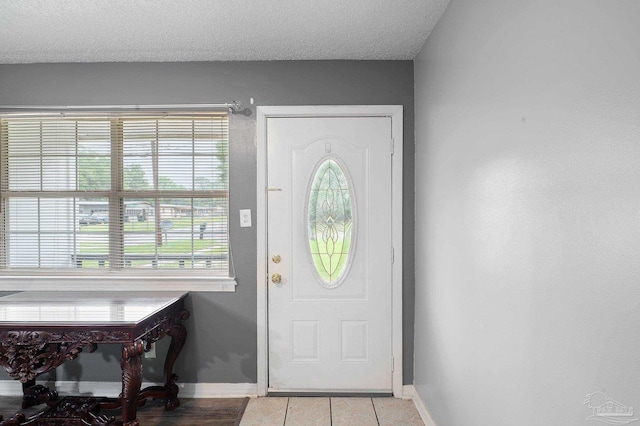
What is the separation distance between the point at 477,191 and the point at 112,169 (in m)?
2.61

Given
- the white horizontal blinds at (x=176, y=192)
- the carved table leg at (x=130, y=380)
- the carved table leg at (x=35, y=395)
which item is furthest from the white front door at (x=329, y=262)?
the carved table leg at (x=35, y=395)

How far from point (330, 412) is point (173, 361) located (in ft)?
3.79

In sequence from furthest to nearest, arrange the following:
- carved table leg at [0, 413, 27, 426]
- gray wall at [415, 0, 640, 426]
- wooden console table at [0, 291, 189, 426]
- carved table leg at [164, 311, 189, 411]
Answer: carved table leg at [164, 311, 189, 411] < carved table leg at [0, 413, 27, 426] < wooden console table at [0, 291, 189, 426] < gray wall at [415, 0, 640, 426]

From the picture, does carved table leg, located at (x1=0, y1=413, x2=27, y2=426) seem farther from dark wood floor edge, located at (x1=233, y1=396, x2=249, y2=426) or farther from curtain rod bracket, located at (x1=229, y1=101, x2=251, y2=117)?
curtain rod bracket, located at (x1=229, y1=101, x2=251, y2=117)

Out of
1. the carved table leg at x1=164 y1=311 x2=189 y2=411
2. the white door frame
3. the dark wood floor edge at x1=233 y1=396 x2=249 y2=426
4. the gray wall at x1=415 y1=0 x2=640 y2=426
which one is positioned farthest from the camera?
the white door frame

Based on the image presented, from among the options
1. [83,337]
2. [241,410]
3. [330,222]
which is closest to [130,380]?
[83,337]

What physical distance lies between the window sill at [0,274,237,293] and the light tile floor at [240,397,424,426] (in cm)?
86

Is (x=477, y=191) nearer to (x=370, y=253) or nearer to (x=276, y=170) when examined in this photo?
(x=370, y=253)

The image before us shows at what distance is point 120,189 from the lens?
10.2 feet

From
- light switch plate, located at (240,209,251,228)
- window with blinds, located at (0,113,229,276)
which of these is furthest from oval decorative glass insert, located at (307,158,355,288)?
window with blinds, located at (0,113,229,276)

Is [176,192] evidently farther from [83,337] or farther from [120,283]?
[83,337]

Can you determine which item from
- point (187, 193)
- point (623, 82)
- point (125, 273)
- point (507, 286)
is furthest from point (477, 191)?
point (125, 273)

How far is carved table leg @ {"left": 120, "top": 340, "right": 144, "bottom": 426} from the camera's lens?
226cm

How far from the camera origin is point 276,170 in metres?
3.05
